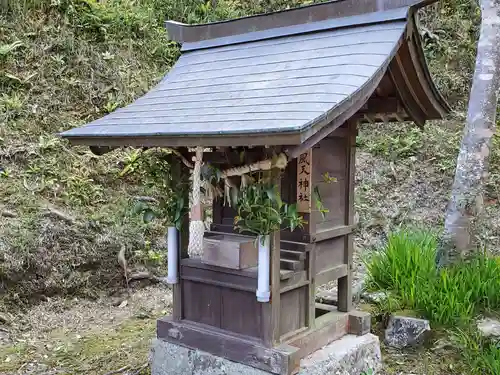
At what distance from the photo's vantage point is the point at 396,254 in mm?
4875

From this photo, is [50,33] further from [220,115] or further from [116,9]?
[220,115]

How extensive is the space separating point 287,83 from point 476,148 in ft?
8.80

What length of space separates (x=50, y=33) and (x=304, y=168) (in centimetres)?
648

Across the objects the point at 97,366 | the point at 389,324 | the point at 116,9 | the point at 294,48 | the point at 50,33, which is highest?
the point at 116,9

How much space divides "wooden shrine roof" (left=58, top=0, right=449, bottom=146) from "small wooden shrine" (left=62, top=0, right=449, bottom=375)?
0.03ft

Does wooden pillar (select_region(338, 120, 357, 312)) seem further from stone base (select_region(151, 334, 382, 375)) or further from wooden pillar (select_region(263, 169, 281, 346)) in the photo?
wooden pillar (select_region(263, 169, 281, 346))

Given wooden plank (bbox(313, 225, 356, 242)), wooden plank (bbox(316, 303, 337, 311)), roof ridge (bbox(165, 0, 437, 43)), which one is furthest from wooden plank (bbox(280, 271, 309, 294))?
roof ridge (bbox(165, 0, 437, 43))

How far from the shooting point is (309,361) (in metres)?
3.49

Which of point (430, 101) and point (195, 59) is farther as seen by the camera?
point (195, 59)

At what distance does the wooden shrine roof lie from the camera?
280 centimetres

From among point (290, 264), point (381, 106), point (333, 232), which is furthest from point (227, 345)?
point (381, 106)

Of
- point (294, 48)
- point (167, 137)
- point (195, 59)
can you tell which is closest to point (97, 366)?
point (167, 137)

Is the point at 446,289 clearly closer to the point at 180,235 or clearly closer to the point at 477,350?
the point at 477,350

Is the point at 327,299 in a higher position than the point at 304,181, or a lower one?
lower
